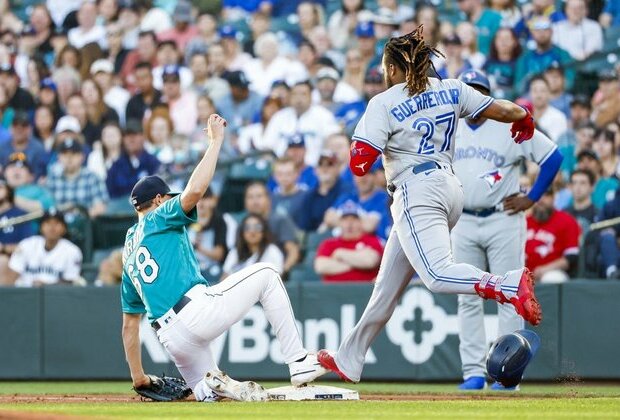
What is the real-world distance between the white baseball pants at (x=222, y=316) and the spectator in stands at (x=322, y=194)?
516 centimetres

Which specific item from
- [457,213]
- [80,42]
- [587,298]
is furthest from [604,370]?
[80,42]

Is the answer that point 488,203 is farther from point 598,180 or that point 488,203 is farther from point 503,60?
point 503,60

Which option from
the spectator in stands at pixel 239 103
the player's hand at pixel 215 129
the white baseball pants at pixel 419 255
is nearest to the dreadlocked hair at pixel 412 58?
the white baseball pants at pixel 419 255

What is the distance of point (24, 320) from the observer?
1188 centimetres

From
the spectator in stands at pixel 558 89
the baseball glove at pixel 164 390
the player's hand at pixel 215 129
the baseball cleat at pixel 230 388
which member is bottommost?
the baseball glove at pixel 164 390

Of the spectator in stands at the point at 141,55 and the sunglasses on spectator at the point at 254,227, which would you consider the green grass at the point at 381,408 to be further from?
the spectator in stands at the point at 141,55

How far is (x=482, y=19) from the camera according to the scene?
14.0 metres

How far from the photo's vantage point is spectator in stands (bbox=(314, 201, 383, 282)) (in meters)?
11.5

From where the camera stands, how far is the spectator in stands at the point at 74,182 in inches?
551

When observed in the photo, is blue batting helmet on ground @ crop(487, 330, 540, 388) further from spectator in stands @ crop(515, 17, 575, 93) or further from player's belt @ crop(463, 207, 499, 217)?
spectator in stands @ crop(515, 17, 575, 93)

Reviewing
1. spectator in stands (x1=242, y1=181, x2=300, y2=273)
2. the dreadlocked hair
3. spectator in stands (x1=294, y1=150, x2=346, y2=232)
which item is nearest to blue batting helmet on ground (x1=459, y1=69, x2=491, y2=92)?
the dreadlocked hair

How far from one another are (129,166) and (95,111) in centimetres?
121

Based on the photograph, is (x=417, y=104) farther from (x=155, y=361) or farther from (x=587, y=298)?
(x=155, y=361)

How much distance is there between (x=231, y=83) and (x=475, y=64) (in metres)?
2.98
